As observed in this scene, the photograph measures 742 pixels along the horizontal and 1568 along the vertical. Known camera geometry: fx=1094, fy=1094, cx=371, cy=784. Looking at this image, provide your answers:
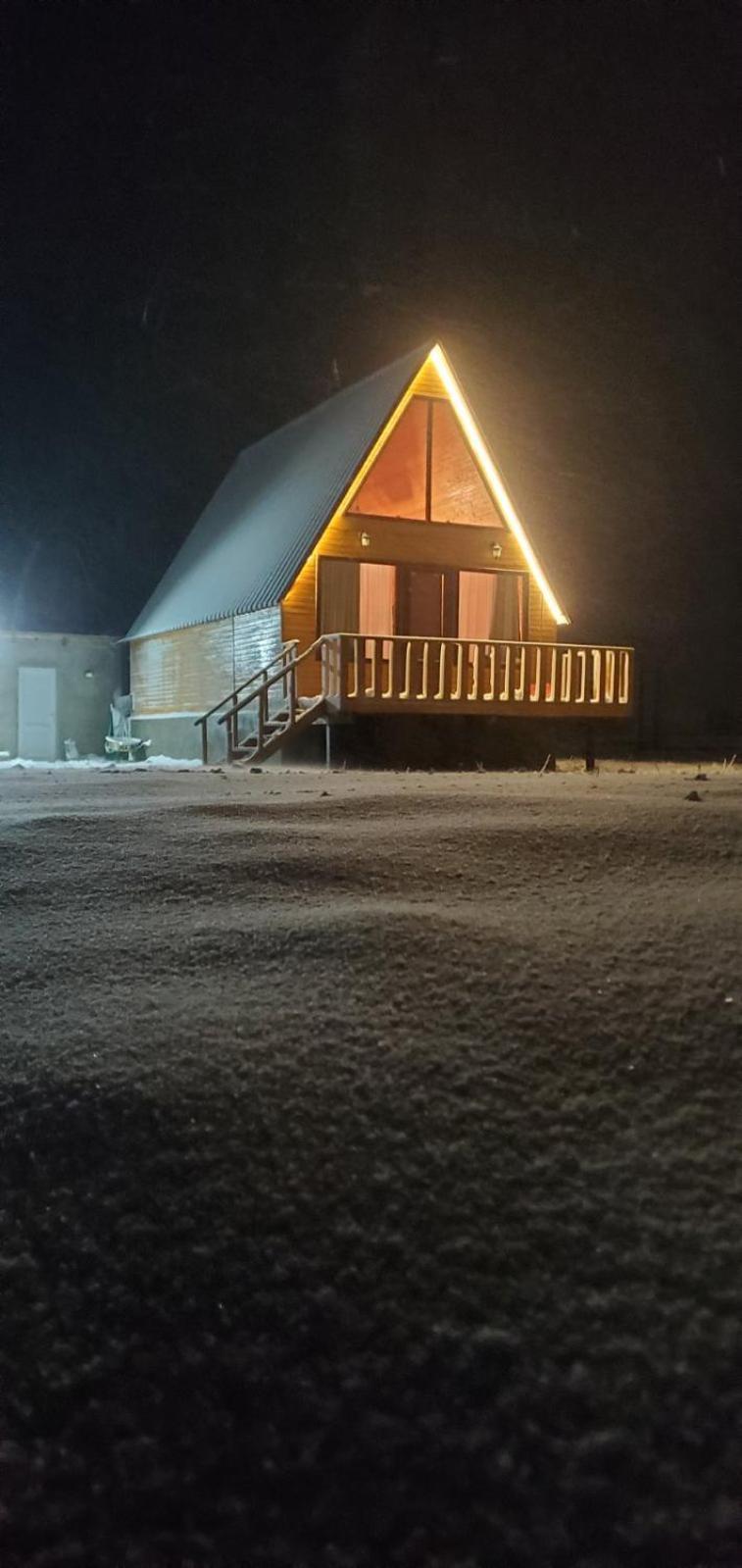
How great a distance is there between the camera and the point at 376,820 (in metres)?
6.45

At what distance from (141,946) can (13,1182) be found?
1.45 metres

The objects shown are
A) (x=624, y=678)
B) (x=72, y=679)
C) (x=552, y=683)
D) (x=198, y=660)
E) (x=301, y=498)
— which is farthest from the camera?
(x=72, y=679)

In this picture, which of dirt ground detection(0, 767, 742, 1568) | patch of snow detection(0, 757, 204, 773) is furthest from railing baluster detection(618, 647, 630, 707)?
dirt ground detection(0, 767, 742, 1568)

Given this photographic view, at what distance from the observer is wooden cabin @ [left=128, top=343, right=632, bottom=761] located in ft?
48.9

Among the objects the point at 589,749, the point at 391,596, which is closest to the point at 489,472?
the point at 391,596

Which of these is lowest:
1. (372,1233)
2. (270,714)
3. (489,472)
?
(372,1233)

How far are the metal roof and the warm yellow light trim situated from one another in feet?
1.64

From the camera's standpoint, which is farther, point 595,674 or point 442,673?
point 595,674

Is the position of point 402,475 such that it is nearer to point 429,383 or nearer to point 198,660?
point 429,383

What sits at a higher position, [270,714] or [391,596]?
[391,596]

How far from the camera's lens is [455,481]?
18000 mm

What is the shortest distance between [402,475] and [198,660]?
5157mm

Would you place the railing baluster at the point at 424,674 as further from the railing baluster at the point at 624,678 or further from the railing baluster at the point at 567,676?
the railing baluster at the point at 624,678

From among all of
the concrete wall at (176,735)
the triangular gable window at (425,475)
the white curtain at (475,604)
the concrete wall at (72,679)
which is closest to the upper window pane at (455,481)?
the triangular gable window at (425,475)
